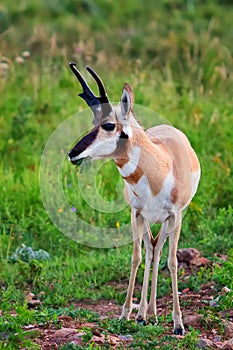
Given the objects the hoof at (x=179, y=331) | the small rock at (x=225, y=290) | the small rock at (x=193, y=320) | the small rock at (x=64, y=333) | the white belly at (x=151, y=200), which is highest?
the white belly at (x=151, y=200)

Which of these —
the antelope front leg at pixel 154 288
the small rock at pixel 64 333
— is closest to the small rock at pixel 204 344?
the antelope front leg at pixel 154 288

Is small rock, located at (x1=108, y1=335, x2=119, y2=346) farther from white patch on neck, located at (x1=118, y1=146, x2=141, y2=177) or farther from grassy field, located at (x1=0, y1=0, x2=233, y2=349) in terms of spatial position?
white patch on neck, located at (x1=118, y1=146, x2=141, y2=177)

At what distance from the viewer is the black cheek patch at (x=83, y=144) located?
153 inches

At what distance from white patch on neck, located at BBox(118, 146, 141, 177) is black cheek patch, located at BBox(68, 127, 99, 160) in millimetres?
283

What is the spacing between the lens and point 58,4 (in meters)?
14.6

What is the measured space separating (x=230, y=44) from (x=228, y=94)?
306cm

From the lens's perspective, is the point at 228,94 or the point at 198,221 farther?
the point at 228,94

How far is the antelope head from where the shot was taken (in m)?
3.98

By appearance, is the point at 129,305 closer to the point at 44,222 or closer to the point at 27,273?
the point at 27,273

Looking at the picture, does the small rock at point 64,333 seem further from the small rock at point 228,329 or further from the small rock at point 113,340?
the small rock at point 228,329

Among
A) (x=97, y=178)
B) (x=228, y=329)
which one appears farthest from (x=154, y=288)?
(x=97, y=178)

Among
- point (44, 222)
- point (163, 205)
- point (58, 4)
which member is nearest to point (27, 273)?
point (44, 222)

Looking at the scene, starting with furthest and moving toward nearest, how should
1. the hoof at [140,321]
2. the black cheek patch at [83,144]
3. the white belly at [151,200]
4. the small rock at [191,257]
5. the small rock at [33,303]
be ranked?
1. the small rock at [191,257]
2. the small rock at [33,303]
3. the hoof at [140,321]
4. the white belly at [151,200]
5. the black cheek patch at [83,144]

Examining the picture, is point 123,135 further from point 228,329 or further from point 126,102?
point 228,329
